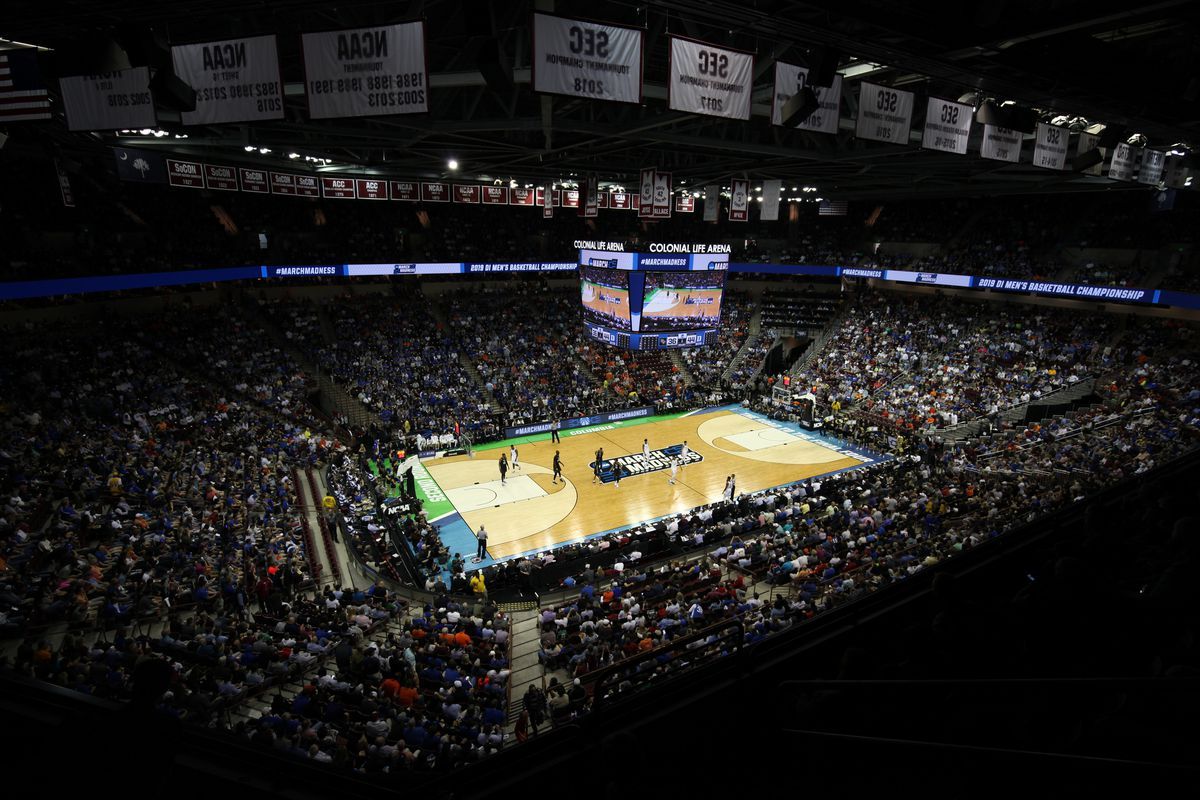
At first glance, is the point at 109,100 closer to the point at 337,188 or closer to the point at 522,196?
the point at 337,188

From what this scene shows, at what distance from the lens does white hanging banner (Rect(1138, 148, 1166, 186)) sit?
56.2 feet

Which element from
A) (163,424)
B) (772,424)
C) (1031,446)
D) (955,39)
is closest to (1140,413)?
(1031,446)

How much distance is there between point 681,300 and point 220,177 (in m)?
19.0

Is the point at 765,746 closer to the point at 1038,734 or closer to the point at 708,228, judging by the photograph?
the point at 1038,734

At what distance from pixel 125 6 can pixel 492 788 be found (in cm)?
1066

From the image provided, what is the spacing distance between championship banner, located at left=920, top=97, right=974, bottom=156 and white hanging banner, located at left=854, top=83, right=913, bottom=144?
0.97 metres

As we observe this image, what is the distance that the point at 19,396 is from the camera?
769 inches

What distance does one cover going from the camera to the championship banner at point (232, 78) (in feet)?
28.0

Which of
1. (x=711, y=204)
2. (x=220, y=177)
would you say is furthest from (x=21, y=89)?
(x=711, y=204)

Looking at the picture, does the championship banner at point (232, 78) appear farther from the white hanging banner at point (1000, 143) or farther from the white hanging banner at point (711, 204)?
the white hanging banner at point (711, 204)

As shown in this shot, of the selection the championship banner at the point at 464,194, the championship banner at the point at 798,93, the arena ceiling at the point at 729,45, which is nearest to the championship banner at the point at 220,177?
the arena ceiling at the point at 729,45

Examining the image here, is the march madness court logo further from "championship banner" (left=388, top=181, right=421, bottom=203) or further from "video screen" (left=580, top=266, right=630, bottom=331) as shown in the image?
"championship banner" (left=388, top=181, right=421, bottom=203)

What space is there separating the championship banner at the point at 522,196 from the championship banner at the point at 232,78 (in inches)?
732

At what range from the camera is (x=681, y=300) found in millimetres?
26703
